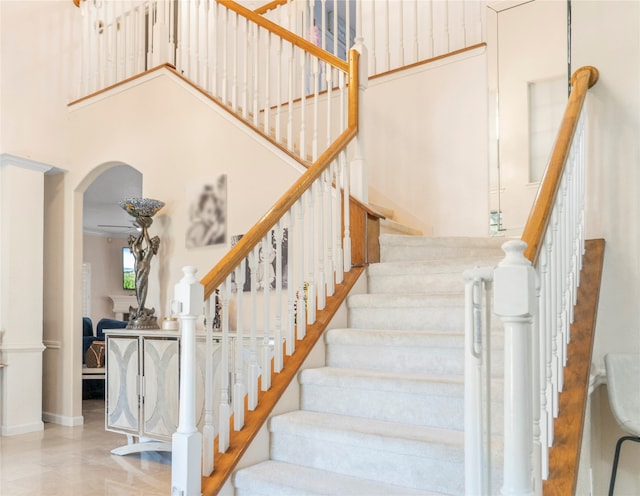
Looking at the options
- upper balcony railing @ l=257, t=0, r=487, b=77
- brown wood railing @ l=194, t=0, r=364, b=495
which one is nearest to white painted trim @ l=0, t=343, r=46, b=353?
brown wood railing @ l=194, t=0, r=364, b=495

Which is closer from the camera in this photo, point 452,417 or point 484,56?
point 452,417

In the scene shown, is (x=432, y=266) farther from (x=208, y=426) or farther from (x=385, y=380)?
(x=208, y=426)

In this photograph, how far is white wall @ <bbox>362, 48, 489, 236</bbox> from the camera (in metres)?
4.70

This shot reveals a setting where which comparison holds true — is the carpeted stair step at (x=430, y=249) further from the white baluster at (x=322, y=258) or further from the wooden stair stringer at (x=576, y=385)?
the wooden stair stringer at (x=576, y=385)

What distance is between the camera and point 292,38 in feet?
14.0

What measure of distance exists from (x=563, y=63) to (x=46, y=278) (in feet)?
16.6

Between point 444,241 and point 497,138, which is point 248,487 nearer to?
point 444,241

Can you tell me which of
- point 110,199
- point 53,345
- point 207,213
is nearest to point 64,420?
point 53,345

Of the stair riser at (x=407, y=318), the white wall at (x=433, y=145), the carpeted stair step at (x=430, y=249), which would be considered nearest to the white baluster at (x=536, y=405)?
the stair riser at (x=407, y=318)

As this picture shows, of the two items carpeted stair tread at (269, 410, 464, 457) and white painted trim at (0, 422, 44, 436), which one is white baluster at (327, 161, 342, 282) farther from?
white painted trim at (0, 422, 44, 436)

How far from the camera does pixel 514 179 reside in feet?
15.2

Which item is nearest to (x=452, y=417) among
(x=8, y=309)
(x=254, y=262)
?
(x=254, y=262)

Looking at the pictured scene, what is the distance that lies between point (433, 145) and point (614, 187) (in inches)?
84.1

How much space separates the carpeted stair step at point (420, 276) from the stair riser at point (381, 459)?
1.10m
